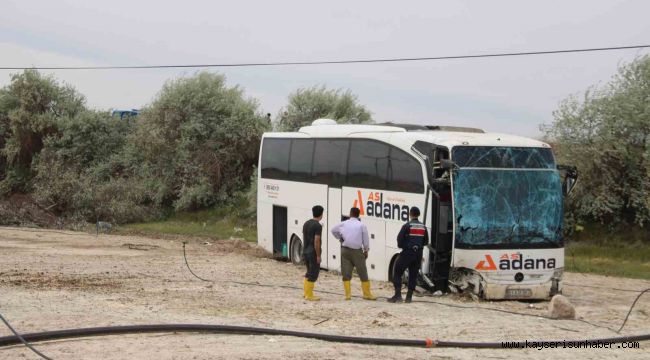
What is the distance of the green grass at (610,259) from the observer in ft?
82.9

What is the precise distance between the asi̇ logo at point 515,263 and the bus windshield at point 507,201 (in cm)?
23

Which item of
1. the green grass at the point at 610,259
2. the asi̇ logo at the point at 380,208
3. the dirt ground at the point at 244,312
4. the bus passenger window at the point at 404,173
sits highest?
the bus passenger window at the point at 404,173

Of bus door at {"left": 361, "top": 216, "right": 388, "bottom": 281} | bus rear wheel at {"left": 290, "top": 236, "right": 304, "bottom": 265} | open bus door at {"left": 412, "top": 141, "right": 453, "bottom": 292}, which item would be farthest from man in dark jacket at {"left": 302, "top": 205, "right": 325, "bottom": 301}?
bus rear wheel at {"left": 290, "top": 236, "right": 304, "bottom": 265}

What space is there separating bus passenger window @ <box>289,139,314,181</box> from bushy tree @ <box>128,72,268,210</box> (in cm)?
2004

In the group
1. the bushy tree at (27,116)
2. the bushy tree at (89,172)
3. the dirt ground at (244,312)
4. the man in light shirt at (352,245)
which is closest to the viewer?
the dirt ground at (244,312)

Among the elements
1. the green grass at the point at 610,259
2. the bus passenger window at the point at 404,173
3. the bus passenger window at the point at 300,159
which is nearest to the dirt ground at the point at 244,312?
the bus passenger window at the point at 404,173

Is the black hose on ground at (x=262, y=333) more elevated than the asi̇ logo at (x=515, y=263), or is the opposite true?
the asi̇ logo at (x=515, y=263)

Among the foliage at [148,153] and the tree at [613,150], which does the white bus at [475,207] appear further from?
the foliage at [148,153]

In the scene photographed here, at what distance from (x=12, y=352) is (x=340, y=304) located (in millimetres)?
6654

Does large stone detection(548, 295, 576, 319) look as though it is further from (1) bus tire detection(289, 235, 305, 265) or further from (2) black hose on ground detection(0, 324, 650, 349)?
(1) bus tire detection(289, 235, 305, 265)

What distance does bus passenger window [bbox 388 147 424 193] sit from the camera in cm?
1658

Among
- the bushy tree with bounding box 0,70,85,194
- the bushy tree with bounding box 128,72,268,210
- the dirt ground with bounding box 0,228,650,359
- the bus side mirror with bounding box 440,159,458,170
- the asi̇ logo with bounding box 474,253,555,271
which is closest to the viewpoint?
the dirt ground with bounding box 0,228,650,359

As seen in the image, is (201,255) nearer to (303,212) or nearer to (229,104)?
(303,212)

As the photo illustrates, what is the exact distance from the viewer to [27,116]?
49344 millimetres
